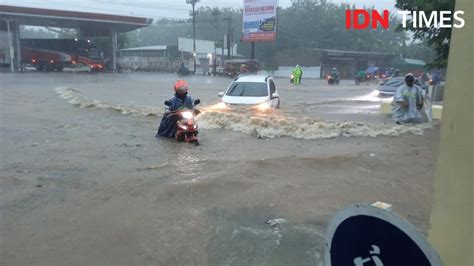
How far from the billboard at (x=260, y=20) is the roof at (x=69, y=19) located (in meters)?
10.4

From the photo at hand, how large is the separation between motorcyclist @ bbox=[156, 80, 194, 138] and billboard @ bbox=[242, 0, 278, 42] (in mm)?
37147

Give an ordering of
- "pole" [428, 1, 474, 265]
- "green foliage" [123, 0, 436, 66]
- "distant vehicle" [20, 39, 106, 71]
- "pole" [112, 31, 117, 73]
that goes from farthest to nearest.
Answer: "green foliage" [123, 0, 436, 66] < "pole" [112, 31, 117, 73] < "distant vehicle" [20, 39, 106, 71] < "pole" [428, 1, 474, 265]

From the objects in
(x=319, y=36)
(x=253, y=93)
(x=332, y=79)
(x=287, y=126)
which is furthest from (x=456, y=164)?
(x=319, y=36)

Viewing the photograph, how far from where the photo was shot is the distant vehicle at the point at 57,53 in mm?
41906

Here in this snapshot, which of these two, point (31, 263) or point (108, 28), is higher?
point (108, 28)

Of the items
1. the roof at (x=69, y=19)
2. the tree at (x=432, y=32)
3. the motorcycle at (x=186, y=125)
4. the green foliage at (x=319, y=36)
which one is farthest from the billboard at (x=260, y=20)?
the motorcycle at (x=186, y=125)

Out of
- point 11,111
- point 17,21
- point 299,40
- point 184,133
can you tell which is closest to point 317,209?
point 184,133

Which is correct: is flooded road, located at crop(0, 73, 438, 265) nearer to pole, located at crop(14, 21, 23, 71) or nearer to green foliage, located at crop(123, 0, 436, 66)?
pole, located at crop(14, 21, 23, 71)

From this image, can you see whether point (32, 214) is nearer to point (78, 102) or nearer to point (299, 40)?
point (78, 102)

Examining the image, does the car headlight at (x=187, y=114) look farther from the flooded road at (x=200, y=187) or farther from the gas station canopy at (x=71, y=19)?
the gas station canopy at (x=71, y=19)

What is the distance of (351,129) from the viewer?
10.7 meters

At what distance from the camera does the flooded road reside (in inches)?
163

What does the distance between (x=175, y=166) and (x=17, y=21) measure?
4026cm

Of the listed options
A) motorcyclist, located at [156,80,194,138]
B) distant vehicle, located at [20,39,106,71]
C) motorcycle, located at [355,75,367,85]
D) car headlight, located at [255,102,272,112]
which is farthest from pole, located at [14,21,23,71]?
motorcyclist, located at [156,80,194,138]
